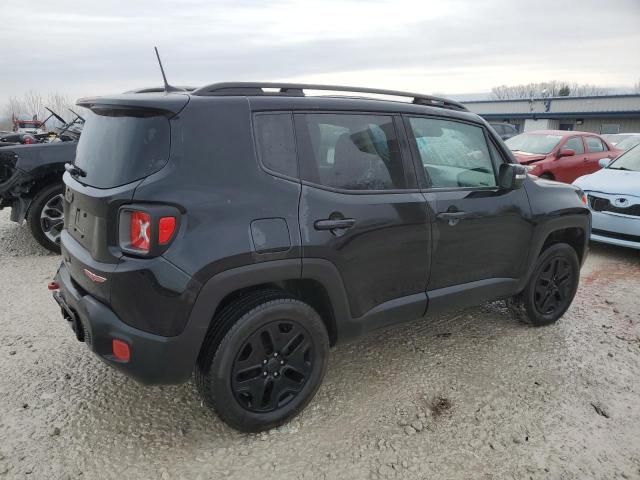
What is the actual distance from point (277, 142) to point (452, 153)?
4.70ft

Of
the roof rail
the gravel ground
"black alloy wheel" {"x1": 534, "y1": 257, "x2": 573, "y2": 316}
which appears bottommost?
the gravel ground

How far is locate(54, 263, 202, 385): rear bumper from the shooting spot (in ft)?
7.70

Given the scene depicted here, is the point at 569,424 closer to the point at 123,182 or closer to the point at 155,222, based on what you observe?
the point at 155,222

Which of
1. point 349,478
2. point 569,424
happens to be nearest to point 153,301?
point 349,478

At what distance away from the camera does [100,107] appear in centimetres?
265

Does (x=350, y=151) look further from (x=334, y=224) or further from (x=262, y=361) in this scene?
(x=262, y=361)

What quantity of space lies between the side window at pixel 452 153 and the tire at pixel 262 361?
4.31ft

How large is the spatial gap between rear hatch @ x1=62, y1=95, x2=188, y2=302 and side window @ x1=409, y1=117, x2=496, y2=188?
1.59 metres

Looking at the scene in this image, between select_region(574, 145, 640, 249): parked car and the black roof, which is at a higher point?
the black roof

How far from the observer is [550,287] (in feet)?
13.6

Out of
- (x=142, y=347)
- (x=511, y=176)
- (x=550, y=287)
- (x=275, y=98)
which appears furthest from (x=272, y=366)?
(x=550, y=287)

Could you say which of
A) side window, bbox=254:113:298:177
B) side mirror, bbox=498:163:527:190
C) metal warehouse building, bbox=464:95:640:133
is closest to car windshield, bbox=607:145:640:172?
side mirror, bbox=498:163:527:190

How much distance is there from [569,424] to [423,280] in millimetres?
1185

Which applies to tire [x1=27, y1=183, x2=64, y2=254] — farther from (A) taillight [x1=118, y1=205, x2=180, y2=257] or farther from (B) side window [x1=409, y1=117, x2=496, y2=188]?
(B) side window [x1=409, y1=117, x2=496, y2=188]
